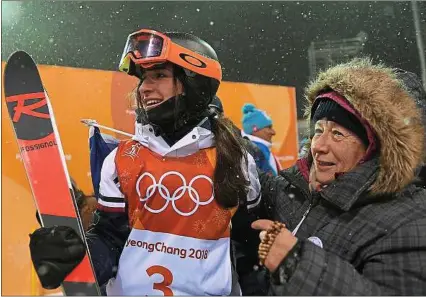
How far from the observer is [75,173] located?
13.7ft

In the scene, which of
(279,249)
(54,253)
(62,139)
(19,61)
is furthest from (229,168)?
(62,139)

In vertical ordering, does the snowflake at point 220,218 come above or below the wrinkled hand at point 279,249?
below

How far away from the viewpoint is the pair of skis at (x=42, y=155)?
166 centimetres

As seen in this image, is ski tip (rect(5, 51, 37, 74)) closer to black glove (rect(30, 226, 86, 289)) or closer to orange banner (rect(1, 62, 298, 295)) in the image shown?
black glove (rect(30, 226, 86, 289))

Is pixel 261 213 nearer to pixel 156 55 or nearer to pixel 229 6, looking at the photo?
pixel 156 55

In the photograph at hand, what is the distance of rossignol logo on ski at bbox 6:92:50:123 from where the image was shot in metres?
1.91

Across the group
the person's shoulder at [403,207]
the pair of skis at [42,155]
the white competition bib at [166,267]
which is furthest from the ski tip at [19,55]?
the person's shoulder at [403,207]

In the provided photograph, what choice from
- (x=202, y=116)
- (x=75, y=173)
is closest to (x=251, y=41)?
(x=75, y=173)

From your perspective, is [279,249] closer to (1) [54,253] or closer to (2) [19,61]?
(1) [54,253]

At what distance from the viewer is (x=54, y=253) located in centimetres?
154

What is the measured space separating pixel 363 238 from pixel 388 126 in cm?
37

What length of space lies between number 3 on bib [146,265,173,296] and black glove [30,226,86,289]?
0.27 metres

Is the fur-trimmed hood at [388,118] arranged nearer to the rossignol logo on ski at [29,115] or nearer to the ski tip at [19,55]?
the rossignol logo on ski at [29,115]

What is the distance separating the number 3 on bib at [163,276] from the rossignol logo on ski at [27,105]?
76cm
